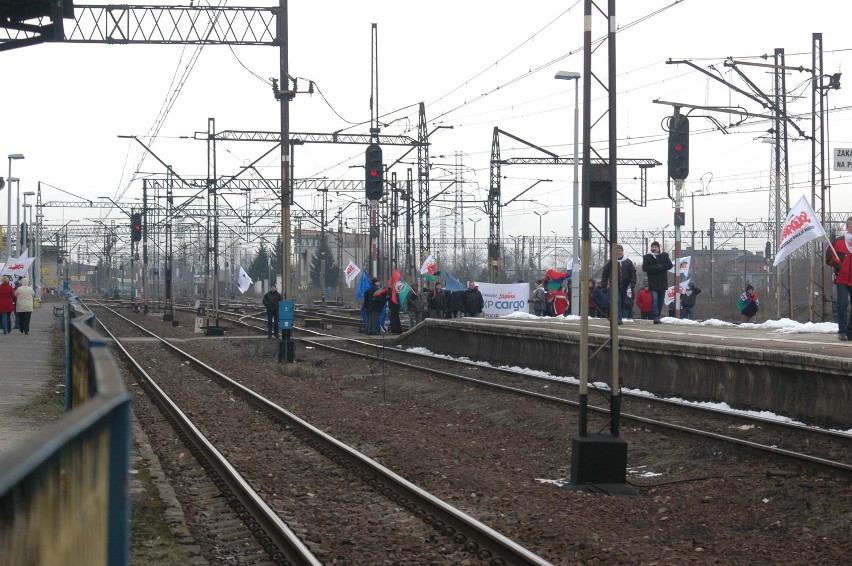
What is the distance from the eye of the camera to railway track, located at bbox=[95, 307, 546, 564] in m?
7.79

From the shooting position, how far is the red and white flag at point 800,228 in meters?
20.4

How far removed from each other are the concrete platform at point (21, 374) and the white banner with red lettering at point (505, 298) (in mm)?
12929

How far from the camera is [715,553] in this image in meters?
7.96

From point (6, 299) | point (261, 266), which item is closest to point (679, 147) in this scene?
point (6, 299)

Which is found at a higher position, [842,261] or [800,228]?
[800,228]

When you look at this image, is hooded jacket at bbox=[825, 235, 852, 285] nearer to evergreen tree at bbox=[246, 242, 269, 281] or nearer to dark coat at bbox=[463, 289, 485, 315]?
dark coat at bbox=[463, 289, 485, 315]

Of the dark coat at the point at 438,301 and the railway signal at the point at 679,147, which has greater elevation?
the railway signal at the point at 679,147

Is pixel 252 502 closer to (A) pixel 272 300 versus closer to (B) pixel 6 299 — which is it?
(A) pixel 272 300

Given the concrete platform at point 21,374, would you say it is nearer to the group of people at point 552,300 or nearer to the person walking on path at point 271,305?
the person walking on path at point 271,305

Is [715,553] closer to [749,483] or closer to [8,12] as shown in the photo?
[749,483]

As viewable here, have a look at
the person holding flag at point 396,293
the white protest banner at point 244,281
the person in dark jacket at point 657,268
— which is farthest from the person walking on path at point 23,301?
the white protest banner at point 244,281

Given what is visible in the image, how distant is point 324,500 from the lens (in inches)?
386

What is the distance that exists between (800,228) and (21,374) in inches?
574

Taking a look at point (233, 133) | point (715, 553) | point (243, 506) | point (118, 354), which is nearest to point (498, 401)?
point (243, 506)
